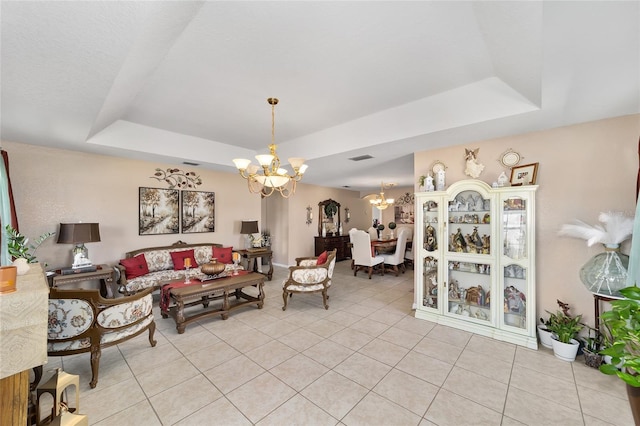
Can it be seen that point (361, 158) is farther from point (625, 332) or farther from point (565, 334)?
point (625, 332)

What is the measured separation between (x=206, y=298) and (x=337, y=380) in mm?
2494

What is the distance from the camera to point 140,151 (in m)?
3.77

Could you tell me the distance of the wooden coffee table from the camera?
312cm

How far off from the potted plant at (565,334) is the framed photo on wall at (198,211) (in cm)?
562

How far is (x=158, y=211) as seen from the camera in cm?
464

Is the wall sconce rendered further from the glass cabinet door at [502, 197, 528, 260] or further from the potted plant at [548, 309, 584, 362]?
the potted plant at [548, 309, 584, 362]

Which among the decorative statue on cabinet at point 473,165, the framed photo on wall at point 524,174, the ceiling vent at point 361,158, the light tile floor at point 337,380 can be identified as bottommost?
the light tile floor at point 337,380

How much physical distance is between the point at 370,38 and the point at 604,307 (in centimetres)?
358

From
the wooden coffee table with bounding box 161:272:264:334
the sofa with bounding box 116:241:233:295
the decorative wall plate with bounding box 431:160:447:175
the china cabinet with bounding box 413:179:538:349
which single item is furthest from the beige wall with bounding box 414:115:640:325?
the sofa with bounding box 116:241:233:295

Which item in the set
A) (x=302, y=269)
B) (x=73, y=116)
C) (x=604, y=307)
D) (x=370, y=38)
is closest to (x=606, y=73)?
(x=370, y=38)

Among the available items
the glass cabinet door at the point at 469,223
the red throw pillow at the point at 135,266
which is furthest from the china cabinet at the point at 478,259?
the red throw pillow at the point at 135,266

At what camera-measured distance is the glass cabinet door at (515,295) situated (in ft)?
9.62

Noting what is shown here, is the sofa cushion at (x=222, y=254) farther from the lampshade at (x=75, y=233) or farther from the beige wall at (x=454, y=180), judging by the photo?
the lampshade at (x=75, y=233)

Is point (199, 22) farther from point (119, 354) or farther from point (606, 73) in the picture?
point (119, 354)
